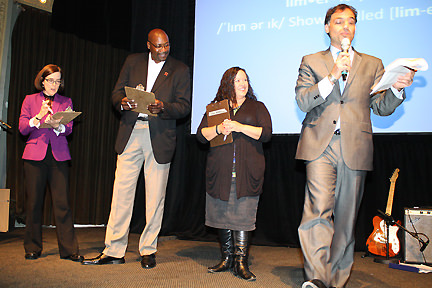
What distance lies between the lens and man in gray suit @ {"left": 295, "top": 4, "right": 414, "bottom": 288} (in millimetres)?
2291

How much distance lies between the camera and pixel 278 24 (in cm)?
437

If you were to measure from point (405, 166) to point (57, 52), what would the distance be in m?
4.63

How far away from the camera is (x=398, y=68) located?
2029 mm

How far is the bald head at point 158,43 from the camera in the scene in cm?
308

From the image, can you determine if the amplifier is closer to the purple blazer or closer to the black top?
the black top

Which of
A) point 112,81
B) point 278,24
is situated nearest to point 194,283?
point 278,24

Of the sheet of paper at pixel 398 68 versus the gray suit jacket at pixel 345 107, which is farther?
the gray suit jacket at pixel 345 107

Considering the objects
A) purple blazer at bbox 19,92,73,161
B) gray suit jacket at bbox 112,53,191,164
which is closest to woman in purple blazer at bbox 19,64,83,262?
purple blazer at bbox 19,92,73,161

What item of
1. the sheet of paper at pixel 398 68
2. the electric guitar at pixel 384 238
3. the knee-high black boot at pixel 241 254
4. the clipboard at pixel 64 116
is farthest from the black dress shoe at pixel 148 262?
the electric guitar at pixel 384 238

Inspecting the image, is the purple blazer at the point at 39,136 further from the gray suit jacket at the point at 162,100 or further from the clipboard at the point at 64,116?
the gray suit jacket at the point at 162,100

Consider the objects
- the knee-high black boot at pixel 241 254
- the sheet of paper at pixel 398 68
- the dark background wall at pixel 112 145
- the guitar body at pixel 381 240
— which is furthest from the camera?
the dark background wall at pixel 112 145

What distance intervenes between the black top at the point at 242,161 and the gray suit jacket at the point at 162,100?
1.08 feet

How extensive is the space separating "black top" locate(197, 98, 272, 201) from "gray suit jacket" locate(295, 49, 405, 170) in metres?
0.54

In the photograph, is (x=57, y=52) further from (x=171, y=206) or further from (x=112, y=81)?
(x=171, y=206)
